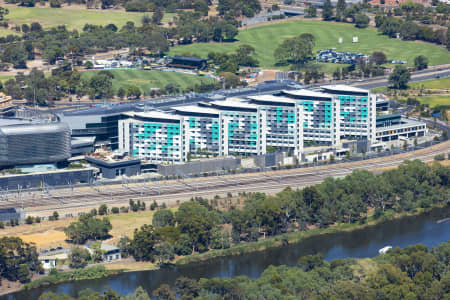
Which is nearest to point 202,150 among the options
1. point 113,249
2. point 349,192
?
point 349,192

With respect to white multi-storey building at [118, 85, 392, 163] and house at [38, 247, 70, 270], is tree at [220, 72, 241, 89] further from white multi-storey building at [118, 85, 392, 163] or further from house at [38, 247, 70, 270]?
house at [38, 247, 70, 270]

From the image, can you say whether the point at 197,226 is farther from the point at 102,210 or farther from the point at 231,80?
the point at 231,80

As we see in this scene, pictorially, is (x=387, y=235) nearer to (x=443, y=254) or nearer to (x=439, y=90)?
(x=443, y=254)

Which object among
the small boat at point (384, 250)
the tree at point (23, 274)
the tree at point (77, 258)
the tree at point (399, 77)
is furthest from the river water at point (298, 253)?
the tree at point (399, 77)

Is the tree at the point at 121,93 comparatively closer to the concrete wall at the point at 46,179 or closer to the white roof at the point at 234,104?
the white roof at the point at 234,104

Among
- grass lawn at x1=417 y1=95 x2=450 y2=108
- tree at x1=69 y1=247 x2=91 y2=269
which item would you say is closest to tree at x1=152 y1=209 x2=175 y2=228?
tree at x1=69 y1=247 x2=91 y2=269

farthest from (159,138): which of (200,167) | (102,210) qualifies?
(102,210)
